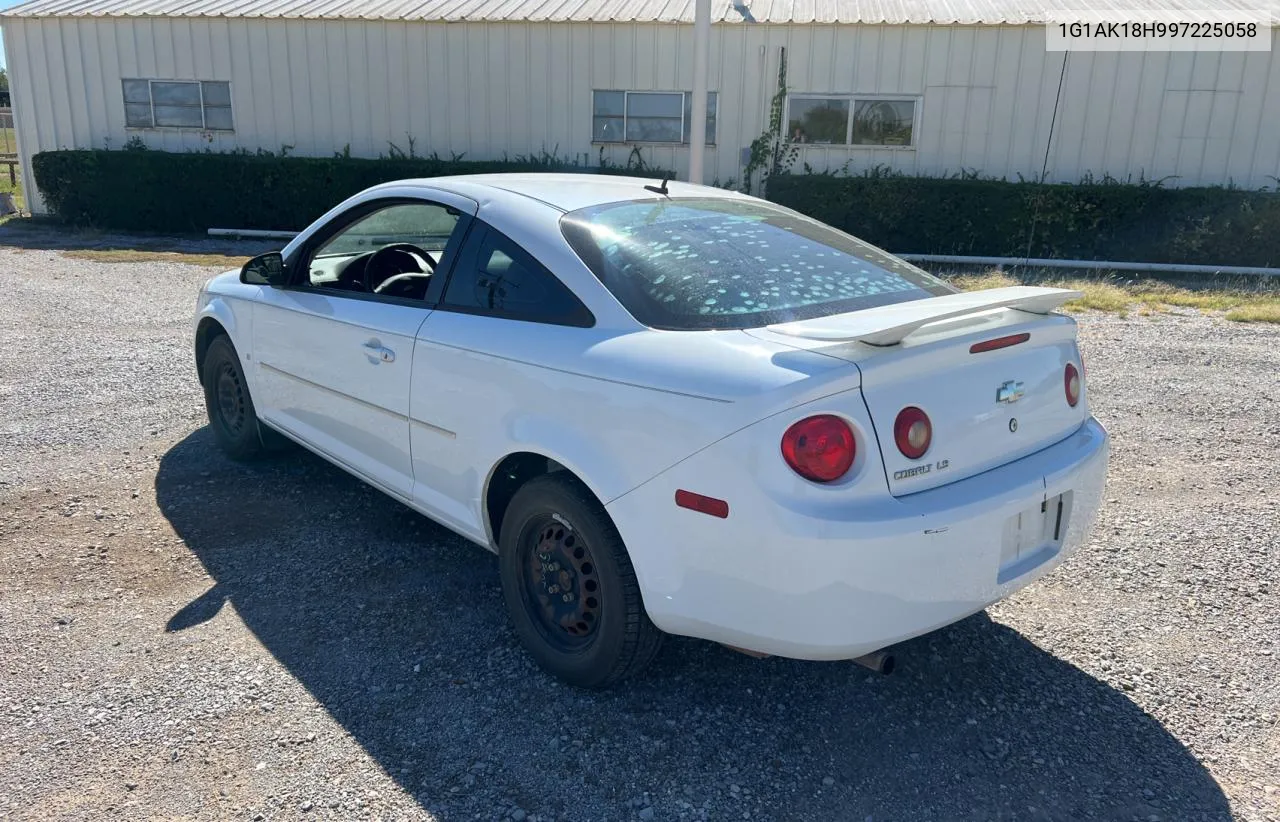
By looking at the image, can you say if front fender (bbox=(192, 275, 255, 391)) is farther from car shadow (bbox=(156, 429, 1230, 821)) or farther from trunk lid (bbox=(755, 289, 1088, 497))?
trunk lid (bbox=(755, 289, 1088, 497))

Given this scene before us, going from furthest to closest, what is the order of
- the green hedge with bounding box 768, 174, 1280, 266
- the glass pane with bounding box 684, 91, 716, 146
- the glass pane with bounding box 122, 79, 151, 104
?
1. the glass pane with bounding box 122, 79, 151, 104
2. the glass pane with bounding box 684, 91, 716, 146
3. the green hedge with bounding box 768, 174, 1280, 266

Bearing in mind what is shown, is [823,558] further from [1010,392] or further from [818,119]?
[818,119]

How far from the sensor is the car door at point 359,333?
371cm

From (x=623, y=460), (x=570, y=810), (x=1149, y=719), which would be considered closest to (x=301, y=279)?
(x=623, y=460)

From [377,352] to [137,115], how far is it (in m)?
16.2

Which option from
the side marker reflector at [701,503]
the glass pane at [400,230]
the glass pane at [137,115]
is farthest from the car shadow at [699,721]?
the glass pane at [137,115]

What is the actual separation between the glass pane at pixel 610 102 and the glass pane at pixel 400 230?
1133cm

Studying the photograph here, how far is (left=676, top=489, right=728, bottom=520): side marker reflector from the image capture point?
2.57m

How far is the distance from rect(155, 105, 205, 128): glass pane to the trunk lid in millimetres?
17035

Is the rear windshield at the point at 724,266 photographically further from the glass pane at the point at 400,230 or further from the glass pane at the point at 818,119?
the glass pane at the point at 818,119

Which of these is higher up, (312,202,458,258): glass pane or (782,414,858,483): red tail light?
(312,202,458,258): glass pane

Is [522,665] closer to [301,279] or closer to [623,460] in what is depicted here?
[623,460]

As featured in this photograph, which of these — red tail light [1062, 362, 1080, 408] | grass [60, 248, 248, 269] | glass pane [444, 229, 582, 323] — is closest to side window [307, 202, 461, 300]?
glass pane [444, 229, 582, 323]

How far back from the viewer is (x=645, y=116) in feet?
52.0
